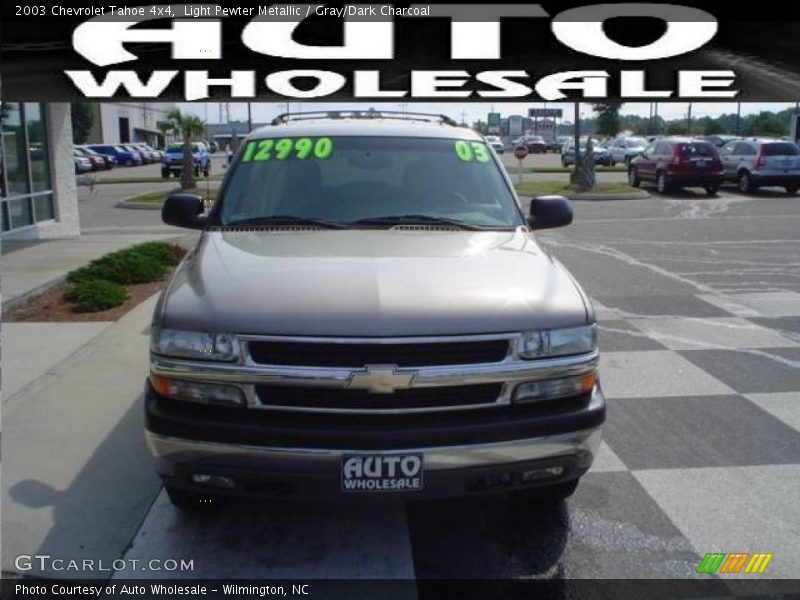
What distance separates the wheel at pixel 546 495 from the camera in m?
3.74

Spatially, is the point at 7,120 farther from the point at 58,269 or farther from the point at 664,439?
the point at 664,439

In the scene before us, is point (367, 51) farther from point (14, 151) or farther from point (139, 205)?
point (139, 205)

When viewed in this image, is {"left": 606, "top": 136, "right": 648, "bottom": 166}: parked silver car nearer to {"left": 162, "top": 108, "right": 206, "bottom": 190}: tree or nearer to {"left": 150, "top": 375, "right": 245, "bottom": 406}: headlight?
{"left": 162, "top": 108, "right": 206, "bottom": 190}: tree

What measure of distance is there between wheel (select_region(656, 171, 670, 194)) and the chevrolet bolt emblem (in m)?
22.1

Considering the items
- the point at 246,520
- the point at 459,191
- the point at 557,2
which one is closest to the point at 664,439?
the point at 459,191

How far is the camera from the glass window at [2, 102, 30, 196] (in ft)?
39.1

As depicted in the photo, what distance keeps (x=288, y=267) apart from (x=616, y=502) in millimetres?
2128

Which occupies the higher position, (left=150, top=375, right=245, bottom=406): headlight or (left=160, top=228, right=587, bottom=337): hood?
(left=160, top=228, right=587, bottom=337): hood

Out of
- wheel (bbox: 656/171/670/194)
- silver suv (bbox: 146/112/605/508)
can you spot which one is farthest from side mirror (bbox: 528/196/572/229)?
wheel (bbox: 656/171/670/194)

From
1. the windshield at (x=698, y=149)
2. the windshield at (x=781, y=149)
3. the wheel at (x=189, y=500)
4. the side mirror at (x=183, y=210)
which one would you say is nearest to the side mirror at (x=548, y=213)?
the side mirror at (x=183, y=210)

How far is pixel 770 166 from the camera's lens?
22578 mm

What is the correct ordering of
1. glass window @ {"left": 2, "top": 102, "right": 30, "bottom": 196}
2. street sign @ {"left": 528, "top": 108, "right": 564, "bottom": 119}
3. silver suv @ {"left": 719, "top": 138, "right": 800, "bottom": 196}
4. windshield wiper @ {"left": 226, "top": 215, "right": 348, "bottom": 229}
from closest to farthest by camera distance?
windshield wiper @ {"left": 226, "top": 215, "right": 348, "bottom": 229}, glass window @ {"left": 2, "top": 102, "right": 30, "bottom": 196}, silver suv @ {"left": 719, "top": 138, "right": 800, "bottom": 196}, street sign @ {"left": 528, "top": 108, "right": 564, "bottom": 119}

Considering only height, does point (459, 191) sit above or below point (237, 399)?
above

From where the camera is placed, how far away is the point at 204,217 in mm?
4750
